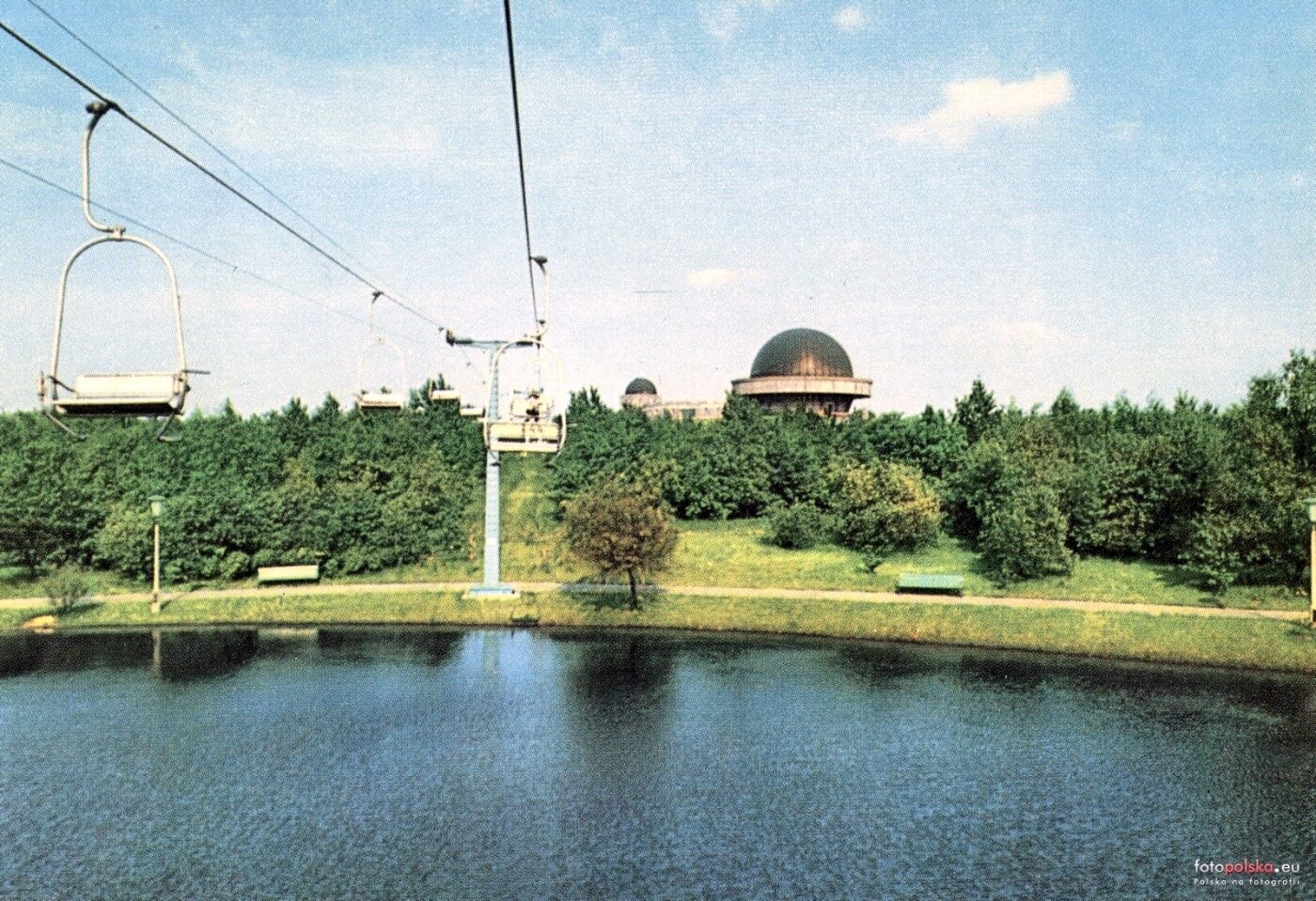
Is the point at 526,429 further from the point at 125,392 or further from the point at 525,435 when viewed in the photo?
the point at 125,392

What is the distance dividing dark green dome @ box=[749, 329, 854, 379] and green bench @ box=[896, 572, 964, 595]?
55.2m

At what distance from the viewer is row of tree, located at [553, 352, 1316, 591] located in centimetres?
4319

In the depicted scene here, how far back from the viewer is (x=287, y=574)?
50.0 metres

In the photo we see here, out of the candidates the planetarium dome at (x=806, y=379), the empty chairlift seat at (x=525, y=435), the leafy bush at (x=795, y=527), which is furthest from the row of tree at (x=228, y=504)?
the planetarium dome at (x=806, y=379)

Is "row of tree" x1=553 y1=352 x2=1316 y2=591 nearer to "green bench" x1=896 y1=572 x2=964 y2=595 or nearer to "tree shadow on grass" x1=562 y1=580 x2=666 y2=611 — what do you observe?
"green bench" x1=896 y1=572 x2=964 y2=595

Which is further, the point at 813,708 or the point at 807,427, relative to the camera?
the point at 807,427

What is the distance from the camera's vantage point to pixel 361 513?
175 ft

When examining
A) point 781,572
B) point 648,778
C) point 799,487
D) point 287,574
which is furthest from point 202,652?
point 799,487

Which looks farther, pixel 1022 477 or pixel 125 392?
pixel 1022 477

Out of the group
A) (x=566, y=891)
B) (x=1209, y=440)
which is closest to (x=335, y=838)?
(x=566, y=891)

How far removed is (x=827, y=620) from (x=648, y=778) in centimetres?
2029

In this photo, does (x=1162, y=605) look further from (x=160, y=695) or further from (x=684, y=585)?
(x=160, y=695)

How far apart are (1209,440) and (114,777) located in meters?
50.1

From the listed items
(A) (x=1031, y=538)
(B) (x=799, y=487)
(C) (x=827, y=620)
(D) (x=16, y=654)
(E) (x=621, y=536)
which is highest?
(B) (x=799, y=487)
